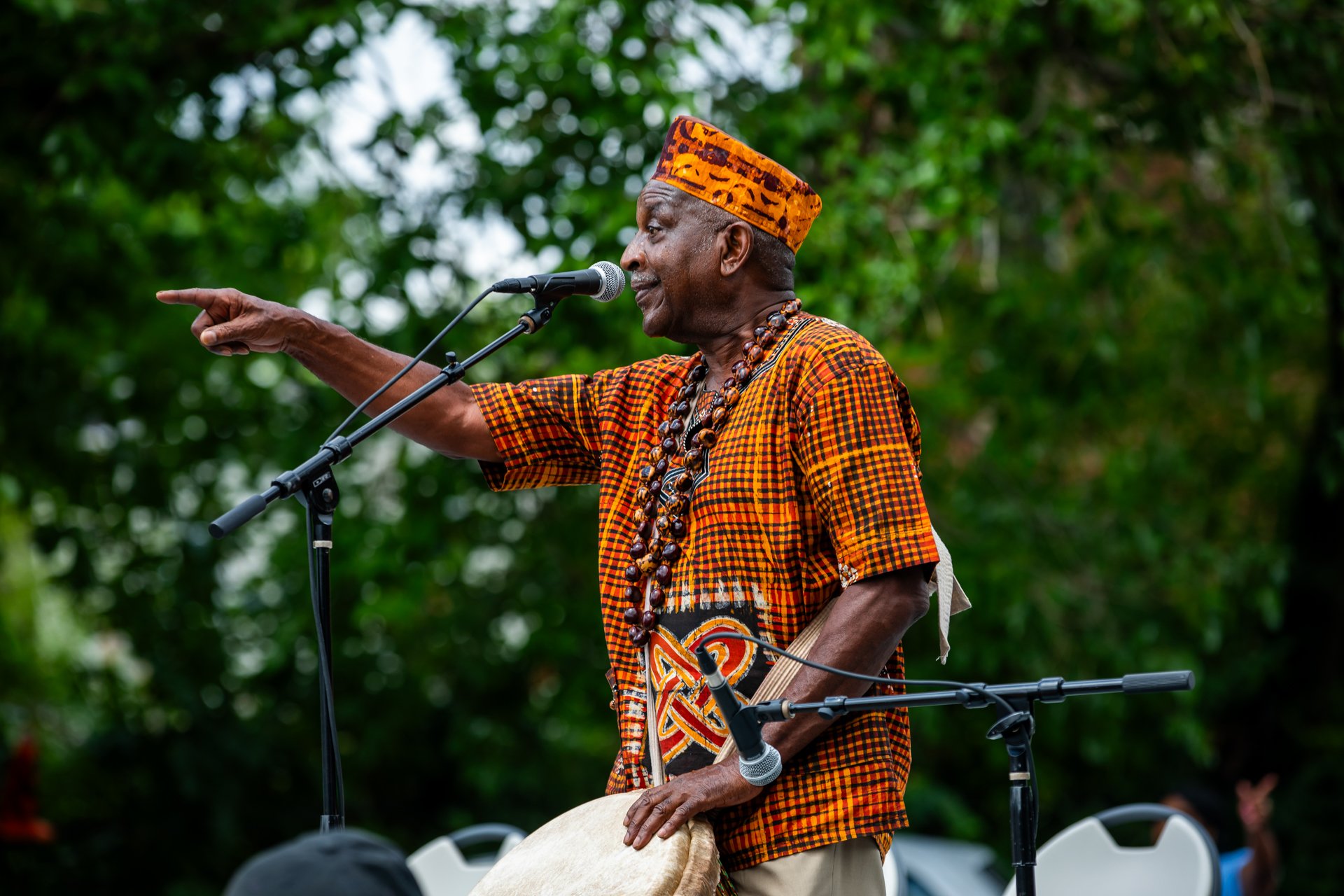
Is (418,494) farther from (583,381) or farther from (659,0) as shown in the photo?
(583,381)

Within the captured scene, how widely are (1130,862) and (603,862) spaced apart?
186 centimetres

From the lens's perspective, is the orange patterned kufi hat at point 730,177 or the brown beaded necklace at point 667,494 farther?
the orange patterned kufi hat at point 730,177

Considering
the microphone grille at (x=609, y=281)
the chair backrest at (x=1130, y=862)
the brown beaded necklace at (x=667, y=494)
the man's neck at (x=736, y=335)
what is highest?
the microphone grille at (x=609, y=281)

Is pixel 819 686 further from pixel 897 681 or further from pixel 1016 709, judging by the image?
pixel 1016 709

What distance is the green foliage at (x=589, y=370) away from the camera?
20.0ft

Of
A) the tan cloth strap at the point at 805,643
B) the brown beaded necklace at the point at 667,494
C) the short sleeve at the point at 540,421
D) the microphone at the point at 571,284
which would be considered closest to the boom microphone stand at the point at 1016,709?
the tan cloth strap at the point at 805,643

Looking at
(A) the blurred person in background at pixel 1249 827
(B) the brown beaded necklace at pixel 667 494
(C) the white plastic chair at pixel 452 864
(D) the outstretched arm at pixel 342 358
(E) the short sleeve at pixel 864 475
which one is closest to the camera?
(E) the short sleeve at pixel 864 475

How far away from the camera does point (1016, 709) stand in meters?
2.11

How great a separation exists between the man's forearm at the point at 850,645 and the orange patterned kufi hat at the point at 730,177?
75 centimetres

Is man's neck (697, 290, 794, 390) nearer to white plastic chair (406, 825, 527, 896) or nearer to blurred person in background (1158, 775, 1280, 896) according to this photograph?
white plastic chair (406, 825, 527, 896)

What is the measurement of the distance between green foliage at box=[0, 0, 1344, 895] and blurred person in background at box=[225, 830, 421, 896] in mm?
4337

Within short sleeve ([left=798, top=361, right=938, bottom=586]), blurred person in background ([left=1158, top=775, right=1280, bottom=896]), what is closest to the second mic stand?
short sleeve ([left=798, top=361, right=938, bottom=586])

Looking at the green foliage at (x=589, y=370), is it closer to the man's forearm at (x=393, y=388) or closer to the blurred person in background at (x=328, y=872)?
the man's forearm at (x=393, y=388)

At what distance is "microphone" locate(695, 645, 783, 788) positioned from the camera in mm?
2086
